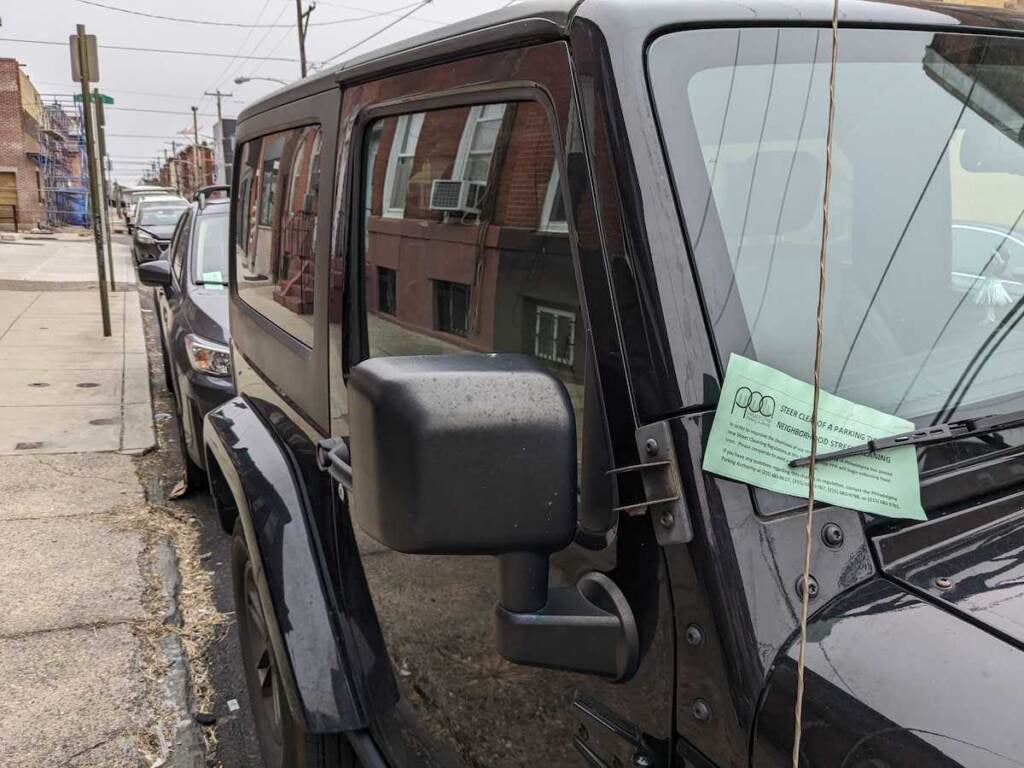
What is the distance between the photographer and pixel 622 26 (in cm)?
126

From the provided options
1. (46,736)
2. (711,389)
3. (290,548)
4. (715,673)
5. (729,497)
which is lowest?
(46,736)

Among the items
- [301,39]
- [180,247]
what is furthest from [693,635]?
[301,39]

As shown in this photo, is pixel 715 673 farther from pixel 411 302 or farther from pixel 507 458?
pixel 411 302

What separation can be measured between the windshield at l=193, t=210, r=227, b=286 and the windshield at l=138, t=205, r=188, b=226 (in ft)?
56.0

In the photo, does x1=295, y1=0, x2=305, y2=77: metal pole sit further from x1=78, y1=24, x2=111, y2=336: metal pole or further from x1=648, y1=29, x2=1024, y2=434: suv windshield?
x1=648, y1=29, x2=1024, y2=434: suv windshield

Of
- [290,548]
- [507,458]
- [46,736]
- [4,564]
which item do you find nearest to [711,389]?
[507,458]

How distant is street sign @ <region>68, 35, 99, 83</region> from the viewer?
31.3 feet

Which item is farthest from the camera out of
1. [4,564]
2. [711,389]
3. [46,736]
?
[4,564]

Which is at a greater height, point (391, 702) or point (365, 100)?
point (365, 100)

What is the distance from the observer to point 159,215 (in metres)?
24.4

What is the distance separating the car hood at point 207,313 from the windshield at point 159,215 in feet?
59.3

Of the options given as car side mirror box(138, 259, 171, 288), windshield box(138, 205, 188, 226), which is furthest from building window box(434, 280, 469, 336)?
windshield box(138, 205, 188, 226)

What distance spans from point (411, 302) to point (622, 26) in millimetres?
817

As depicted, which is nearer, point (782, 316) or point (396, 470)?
point (396, 470)
